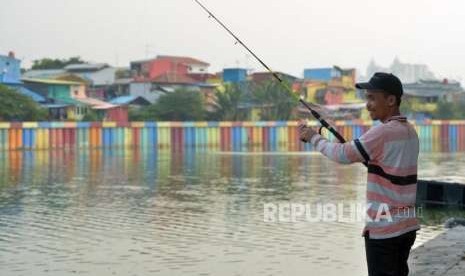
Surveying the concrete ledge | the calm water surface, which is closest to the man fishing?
the concrete ledge

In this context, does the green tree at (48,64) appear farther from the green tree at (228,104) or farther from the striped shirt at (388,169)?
the striped shirt at (388,169)

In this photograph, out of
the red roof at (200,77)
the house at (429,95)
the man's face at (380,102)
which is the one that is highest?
the red roof at (200,77)

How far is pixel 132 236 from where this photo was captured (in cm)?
1305

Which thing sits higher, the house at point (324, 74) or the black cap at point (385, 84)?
the house at point (324, 74)

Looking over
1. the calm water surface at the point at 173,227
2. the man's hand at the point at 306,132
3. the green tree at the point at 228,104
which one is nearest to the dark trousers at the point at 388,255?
the man's hand at the point at 306,132

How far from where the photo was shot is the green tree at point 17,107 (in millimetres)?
55906

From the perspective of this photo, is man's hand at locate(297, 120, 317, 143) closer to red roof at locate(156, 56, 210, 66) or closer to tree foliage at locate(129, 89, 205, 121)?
tree foliage at locate(129, 89, 205, 121)

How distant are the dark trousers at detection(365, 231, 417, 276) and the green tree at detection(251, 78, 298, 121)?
67.4 metres

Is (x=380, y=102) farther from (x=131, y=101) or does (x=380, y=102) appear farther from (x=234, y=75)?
(x=234, y=75)

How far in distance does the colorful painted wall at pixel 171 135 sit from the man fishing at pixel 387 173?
5068cm

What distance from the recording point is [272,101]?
7288 centimetres

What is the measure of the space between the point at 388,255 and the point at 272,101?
69.3 metres

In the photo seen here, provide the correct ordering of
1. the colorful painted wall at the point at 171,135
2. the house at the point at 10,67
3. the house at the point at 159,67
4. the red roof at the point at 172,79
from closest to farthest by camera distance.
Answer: the colorful painted wall at the point at 171,135 → the house at the point at 10,67 → the red roof at the point at 172,79 → the house at the point at 159,67

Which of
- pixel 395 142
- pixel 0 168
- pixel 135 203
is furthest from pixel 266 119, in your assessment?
pixel 395 142
